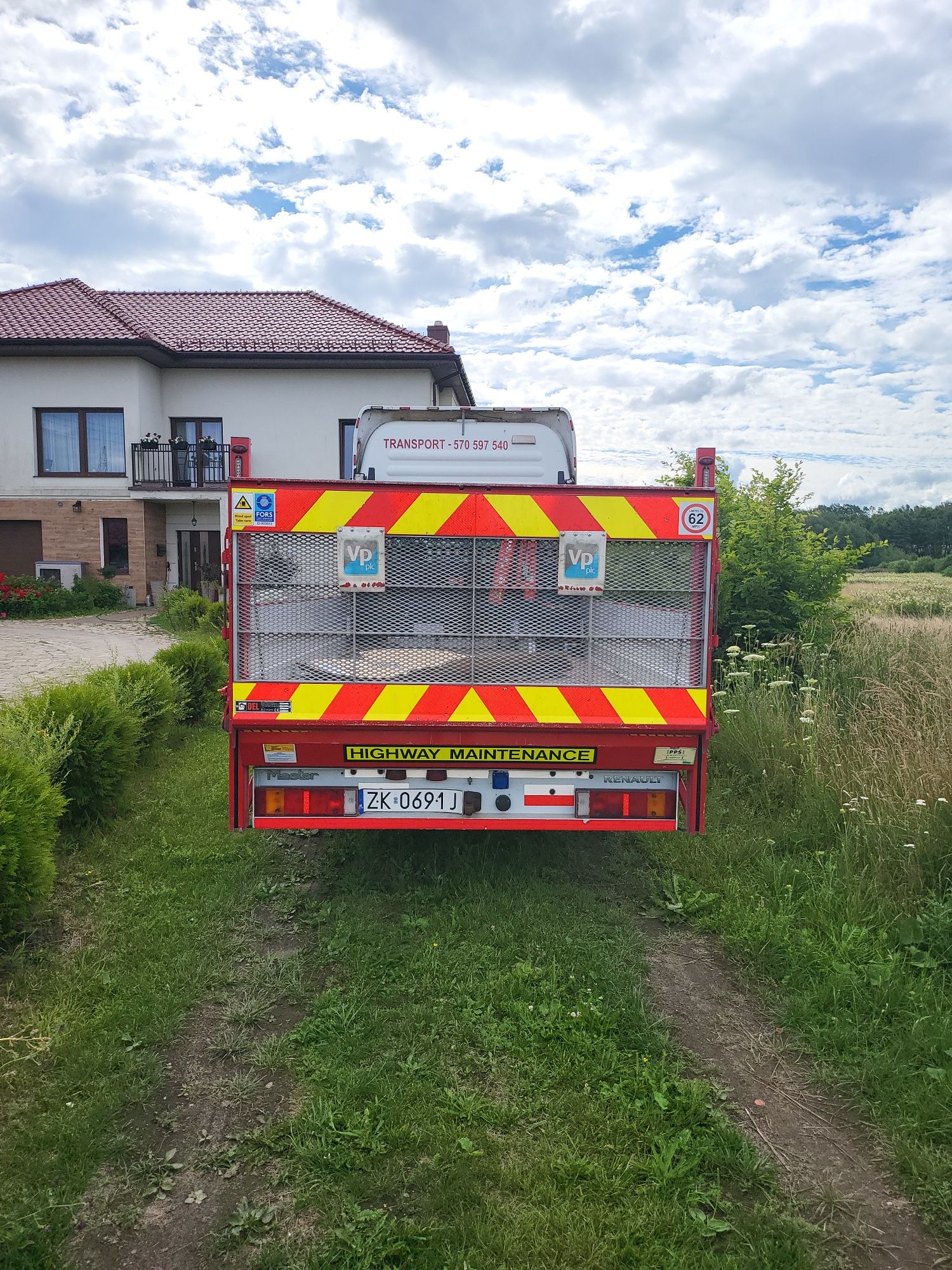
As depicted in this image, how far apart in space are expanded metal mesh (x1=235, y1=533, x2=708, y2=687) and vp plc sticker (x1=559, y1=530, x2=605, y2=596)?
47 millimetres

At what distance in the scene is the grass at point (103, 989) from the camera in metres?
2.62

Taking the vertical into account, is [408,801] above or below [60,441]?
below

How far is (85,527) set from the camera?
2094cm

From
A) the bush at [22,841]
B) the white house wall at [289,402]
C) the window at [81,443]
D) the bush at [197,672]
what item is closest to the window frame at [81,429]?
the window at [81,443]

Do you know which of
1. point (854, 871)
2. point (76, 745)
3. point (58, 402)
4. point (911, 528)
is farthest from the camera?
point (911, 528)

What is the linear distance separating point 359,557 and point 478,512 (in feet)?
2.00

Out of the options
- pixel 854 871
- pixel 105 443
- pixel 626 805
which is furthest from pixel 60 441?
pixel 854 871

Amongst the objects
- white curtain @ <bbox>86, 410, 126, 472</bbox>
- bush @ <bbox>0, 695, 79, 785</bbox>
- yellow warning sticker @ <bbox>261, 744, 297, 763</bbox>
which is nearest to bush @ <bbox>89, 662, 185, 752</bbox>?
bush @ <bbox>0, 695, 79, 785</bbox>

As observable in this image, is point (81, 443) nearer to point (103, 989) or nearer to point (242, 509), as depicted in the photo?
point (242, 509)

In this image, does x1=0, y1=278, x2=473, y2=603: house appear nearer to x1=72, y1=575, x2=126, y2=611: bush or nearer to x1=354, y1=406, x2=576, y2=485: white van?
x1=72, y1=575, x2=126, y2=611: bush

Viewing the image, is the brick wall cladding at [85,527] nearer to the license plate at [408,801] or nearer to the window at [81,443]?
the window at [81,443]

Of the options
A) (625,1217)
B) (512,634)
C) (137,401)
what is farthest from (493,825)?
(137,401)

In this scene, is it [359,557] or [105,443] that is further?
[105,443]

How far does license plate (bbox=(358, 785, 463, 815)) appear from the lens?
430 cm
